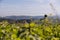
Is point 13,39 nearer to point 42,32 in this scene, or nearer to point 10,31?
point 10,31

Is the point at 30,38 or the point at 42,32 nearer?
the point at 30,38

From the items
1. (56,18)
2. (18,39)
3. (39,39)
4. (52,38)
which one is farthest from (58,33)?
(56,18)

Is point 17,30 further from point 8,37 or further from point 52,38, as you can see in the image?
point 52,38

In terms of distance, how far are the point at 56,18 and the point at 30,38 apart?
45.5 inches

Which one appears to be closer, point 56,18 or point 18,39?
point 18,39

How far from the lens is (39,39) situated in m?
1.99

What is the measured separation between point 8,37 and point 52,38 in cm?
43

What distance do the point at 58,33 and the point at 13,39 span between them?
0.51 m

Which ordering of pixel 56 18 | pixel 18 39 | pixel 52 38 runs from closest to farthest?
pixel 18 39 → pixel 52 38 → pixel 56 18

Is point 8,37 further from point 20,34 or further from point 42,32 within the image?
point 42,32

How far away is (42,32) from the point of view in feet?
7.18

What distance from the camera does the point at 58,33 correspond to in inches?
86.7

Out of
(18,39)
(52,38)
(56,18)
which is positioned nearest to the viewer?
(18,39)

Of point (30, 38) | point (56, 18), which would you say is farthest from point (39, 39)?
point (56, 18)
